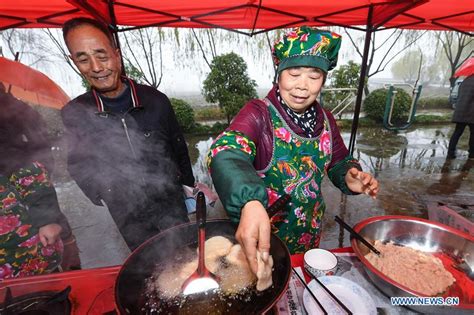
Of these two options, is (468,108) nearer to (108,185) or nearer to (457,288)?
(457,288)

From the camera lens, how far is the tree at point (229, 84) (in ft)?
34.9

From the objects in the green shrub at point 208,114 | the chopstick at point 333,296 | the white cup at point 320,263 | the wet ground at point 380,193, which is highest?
the chopstick at point 333,296

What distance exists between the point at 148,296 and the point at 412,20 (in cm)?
719

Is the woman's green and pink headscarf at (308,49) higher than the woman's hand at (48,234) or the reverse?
higher

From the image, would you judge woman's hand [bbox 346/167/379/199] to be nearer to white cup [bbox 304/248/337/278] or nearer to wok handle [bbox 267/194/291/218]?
white cup [bbox 304/248/337/278]

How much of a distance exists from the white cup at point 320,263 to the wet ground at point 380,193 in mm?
2629

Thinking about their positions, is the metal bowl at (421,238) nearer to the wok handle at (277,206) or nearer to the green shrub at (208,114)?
the wok handle at (277,206)

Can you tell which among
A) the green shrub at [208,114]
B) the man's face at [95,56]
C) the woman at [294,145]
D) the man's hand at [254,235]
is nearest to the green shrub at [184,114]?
the green shrub at [208,114]

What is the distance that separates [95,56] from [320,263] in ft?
7.67

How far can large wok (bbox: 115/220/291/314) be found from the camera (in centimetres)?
114

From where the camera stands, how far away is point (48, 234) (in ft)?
7.16

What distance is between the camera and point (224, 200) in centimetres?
111

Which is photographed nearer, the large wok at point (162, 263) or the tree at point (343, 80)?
the large wok at point (162, 263)

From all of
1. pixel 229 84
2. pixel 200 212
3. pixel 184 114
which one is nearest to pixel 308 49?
pixel 200 212
